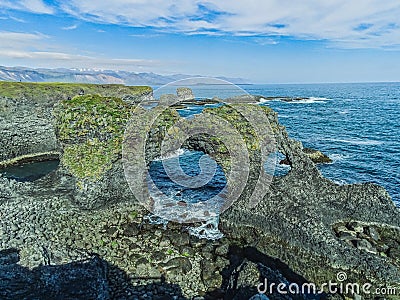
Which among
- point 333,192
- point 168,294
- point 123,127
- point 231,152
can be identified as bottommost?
point 168,294

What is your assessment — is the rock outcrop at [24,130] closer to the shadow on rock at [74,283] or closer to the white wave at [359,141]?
the shadow on rock at [74,283]

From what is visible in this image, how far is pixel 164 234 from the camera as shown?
2200 cm

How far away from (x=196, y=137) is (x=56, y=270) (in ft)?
51.8

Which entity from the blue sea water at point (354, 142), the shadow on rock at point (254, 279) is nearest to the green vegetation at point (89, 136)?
the blue sea water at point (354, 142)

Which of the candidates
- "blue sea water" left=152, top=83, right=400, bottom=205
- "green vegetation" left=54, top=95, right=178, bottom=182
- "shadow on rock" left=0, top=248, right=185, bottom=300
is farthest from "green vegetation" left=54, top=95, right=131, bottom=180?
"shadow on rock" left=0, top=248, right=185, bottom=300

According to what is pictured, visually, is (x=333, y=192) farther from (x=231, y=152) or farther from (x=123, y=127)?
(x=123, y=127)

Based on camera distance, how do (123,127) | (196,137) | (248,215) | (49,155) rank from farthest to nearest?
(49,155) < (196,137) < (123,127) < (248,215)

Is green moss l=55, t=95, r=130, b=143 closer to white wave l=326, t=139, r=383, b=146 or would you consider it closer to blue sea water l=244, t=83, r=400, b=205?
blue sea water l=244, t=83, r=400, b=205

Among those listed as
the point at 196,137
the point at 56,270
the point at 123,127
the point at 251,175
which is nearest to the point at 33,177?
the point at 123,127

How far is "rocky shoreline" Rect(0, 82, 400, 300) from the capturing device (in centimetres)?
1662

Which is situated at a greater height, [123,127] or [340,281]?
[123,127]

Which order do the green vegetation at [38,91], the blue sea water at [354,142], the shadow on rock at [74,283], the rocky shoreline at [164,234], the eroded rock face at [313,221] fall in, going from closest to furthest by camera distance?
the shadow on rock at [74,283]
the rocky shoreline at [164,234]
the eroded rock face at [313,221]
the blue sea water at [354,142]
the green vegetation at [38,91]

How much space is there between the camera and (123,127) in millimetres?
25797

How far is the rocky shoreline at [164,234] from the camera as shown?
16625 mm
